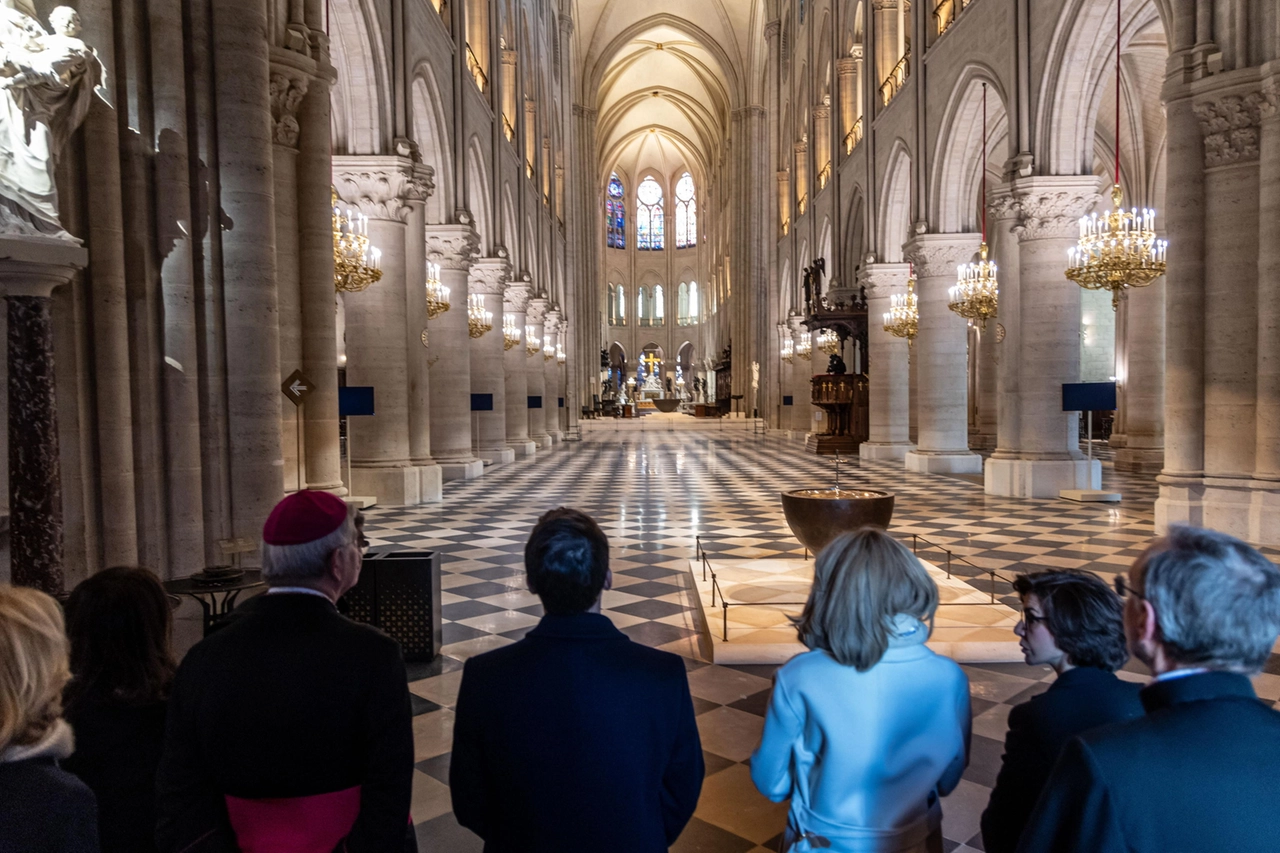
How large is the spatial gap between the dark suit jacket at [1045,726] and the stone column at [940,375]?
15475 millimetres

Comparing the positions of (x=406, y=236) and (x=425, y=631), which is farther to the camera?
(x=406, y=236)

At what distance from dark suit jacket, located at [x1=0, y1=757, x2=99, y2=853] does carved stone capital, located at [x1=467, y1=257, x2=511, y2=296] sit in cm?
1792

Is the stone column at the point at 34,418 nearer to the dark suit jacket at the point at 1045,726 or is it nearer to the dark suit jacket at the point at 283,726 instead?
the dark suit jacket at the point at 283,726

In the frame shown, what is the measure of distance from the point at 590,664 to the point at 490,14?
20.5 meters

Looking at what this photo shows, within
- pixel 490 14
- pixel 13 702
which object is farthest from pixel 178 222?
pixel 490 14

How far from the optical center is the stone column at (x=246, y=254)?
6145 millimetres

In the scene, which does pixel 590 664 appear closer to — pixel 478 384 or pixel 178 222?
pixel 178 222

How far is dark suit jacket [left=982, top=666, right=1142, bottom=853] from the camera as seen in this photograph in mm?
1851

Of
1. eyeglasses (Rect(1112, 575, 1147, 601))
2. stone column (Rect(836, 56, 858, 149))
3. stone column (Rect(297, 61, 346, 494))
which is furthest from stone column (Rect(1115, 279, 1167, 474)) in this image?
eyeglasses (Rect(1112, 575, 1147, 601))

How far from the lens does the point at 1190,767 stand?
116 cm

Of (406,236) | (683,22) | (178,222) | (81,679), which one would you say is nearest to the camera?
(81,679)

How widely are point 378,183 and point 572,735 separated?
11611 millimetres

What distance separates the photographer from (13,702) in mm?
1315

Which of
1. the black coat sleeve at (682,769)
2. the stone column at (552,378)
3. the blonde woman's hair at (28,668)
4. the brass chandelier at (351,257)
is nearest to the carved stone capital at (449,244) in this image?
the brass chandelier at (351,257)
